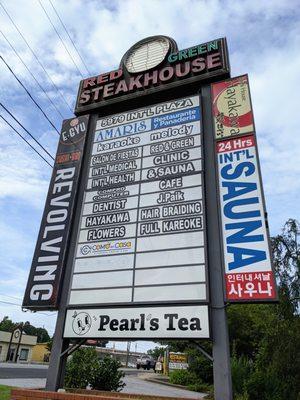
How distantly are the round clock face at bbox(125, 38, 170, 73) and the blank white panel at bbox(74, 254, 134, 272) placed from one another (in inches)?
238

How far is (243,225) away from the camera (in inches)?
297

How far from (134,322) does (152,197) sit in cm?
281

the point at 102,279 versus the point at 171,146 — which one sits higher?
the point at 171,146

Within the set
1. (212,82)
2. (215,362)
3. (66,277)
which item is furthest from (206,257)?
(212,82)

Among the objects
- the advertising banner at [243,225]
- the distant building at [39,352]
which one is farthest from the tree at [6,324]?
the advertising banner at [243,225]

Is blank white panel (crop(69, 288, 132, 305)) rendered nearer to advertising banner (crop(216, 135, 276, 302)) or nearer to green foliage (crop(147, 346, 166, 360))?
advertising banner (crop(216, 135, 276, 302))

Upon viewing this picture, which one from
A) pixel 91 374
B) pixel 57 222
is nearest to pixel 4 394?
pixel 91 374

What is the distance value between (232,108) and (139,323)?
539 centimetres

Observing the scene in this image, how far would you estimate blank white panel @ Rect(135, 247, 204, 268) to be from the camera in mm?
7641

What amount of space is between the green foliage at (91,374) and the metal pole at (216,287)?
6749mm

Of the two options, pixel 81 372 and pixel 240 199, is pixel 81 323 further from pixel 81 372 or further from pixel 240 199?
pixel 81 372

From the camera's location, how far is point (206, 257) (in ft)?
24.6

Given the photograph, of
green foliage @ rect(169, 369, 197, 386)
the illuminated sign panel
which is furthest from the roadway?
the illuminated sign panel

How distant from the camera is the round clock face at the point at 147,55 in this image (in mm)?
11500
